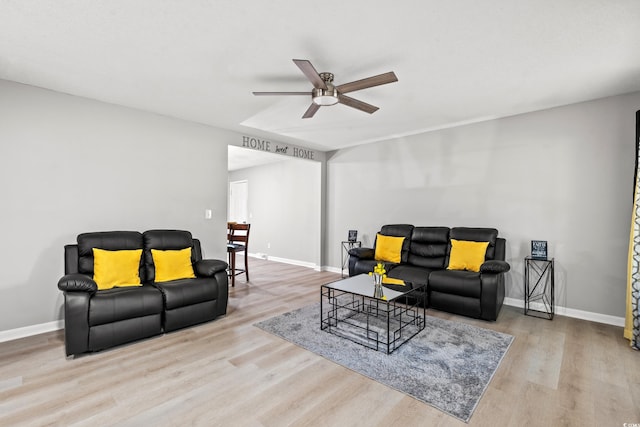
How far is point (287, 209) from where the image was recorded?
7.36m

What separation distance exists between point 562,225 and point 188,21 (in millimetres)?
4538

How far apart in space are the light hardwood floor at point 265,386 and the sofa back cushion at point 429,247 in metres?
1.38

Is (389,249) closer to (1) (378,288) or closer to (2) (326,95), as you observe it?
(1) (378,288)

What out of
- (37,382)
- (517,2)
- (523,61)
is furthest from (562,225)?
(37,382)

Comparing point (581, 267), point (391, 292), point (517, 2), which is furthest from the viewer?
point (581, 267)

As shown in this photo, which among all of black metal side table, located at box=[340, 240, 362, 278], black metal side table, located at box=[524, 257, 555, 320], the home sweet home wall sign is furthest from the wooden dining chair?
black metal side table, located at box=[524, 257, 555, 320]

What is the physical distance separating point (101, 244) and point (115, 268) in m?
0.35

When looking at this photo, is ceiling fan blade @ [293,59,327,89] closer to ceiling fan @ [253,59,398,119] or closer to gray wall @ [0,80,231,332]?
ceiling fan @ [253,59,398,119]

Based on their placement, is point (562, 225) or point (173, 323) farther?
point (562, 225)

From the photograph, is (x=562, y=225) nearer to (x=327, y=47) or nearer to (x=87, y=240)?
(x=327, y=47)

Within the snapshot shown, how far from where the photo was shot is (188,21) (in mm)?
2117

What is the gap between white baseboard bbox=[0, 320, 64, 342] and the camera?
298 centimetres

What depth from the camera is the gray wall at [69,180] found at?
9.96ft

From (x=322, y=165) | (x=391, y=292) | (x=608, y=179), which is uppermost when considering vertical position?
(x=322, y=165)
